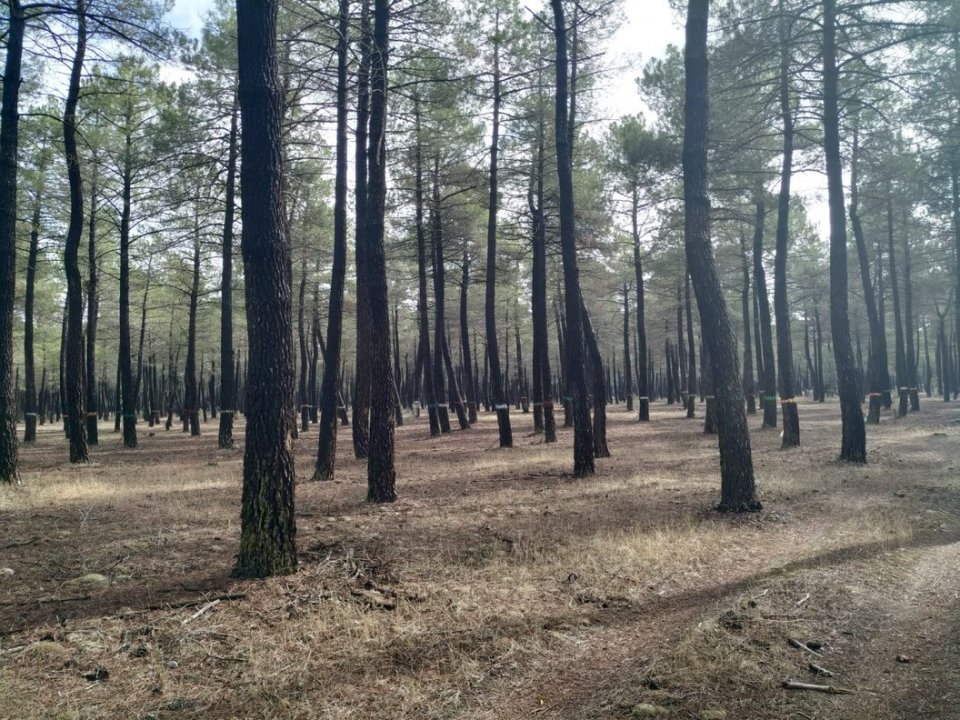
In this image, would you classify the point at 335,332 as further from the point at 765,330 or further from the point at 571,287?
the point at 765,330

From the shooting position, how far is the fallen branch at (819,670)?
3516 millimetres

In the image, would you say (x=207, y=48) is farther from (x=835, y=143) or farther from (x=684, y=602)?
(x=684, y=602)

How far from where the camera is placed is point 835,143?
1240 centimetres

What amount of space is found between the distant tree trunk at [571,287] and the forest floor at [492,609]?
2.22 metres

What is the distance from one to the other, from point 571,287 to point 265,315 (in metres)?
7.39

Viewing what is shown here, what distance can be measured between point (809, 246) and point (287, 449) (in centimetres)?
3289

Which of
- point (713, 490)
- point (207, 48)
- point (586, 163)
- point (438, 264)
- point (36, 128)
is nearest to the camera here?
point (713, 490)

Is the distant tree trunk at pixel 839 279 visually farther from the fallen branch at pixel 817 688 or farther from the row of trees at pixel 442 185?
the fallen branch at pixel 817 688

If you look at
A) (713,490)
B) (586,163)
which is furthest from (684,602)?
(586,163)

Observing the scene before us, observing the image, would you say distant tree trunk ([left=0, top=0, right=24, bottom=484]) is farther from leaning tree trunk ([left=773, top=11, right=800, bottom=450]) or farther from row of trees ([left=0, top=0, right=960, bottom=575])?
leaning tree trunk ([left=773, top=11, right=800, bottom=450])

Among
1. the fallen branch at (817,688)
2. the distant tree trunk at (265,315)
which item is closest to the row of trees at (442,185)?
the distant tree trunk at (265,315)

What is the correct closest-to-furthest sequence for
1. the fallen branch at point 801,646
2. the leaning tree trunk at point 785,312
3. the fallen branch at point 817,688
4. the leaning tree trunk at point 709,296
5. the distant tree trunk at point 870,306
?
the fallen branch at point 817,688 → the fallen branch at point 801,646 → the leaning tree trunk at point 709,296 → the leaning tree trunk at point 785,312 → the distant tree trunk at point 870,306

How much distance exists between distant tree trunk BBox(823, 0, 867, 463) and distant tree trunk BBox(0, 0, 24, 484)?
49.9 ft

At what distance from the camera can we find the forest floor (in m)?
3.36
